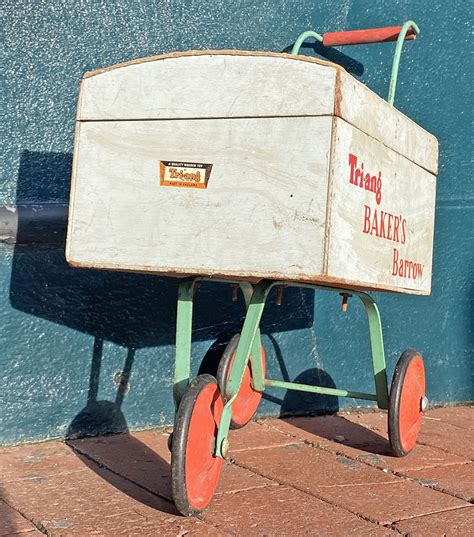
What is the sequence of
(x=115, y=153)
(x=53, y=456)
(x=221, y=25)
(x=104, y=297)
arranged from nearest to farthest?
1. (x=115, y=153)
2. (x=53, y=456)
3. (x=104, y=297)
4. (x=221, y=25)

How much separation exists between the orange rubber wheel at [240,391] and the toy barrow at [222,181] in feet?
1.80

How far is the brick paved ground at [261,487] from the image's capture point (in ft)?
7.00

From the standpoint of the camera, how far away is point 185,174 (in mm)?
2127

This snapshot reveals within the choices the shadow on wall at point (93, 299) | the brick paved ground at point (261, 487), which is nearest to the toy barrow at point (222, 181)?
the brick paved ground at point (261, 487)

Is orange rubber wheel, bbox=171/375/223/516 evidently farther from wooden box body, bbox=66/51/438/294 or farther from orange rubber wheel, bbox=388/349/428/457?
orange rubber wheel, bbox=388/349/428/457

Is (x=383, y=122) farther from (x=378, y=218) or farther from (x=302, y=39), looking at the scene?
(x=302, y=39)

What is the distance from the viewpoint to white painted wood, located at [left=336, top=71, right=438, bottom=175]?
82.0 inches

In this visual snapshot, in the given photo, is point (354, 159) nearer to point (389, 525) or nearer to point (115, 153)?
point (115, 153)

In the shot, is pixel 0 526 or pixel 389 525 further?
pixel 389 525

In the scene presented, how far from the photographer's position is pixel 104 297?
2842 millimetres

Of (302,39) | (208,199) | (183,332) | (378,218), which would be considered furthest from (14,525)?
(302,39)

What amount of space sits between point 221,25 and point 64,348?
3.91 ft

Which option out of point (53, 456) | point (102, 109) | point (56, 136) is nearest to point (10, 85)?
point (56, 136)

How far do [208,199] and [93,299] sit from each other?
33.0 inches
